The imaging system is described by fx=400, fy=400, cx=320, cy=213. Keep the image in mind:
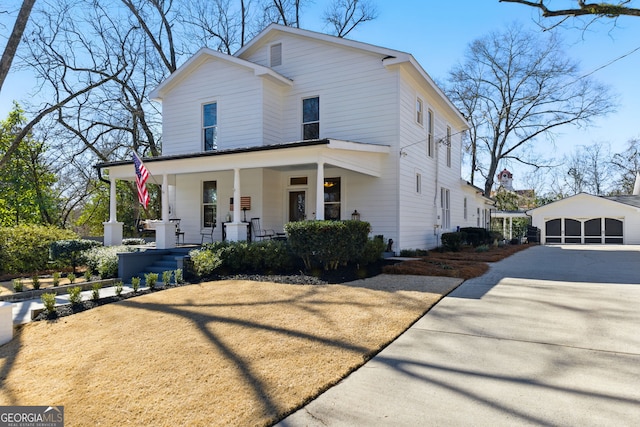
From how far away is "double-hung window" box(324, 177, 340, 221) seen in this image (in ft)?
44.2

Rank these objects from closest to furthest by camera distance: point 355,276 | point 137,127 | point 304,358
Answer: point 304,358 → point 355,276 → point 137,127

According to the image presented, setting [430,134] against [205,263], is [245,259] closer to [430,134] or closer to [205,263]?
[205,263]

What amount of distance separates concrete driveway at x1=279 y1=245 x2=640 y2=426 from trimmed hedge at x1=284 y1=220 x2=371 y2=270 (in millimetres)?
3178

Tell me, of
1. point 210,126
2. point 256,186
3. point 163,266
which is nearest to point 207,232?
point 256,186

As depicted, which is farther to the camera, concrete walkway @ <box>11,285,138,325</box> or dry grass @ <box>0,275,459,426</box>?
concrete walkway @ <box>11,285,138,325</box>

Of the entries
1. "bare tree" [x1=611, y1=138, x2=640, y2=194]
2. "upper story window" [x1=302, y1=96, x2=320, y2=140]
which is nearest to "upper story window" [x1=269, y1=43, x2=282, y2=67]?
"upper story window" [x1=302, y1=96, x2=320, y2=140]

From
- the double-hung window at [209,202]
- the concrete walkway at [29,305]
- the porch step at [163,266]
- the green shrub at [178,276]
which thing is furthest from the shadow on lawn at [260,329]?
the double-hung window at [209,202]

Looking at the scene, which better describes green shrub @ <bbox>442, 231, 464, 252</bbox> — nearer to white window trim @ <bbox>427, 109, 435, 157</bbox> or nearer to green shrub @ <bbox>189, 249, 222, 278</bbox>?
white window trim @ <bbox>427, 109, 435, 157</bbox>

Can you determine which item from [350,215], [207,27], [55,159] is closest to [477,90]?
[207,27]

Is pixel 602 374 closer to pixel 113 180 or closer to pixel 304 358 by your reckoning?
pixel 304 358

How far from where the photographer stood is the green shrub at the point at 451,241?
15.4m

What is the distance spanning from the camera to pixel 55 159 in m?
21.5

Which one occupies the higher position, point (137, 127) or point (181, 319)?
point (137, 127)

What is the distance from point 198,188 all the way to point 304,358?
1214 centimetres
